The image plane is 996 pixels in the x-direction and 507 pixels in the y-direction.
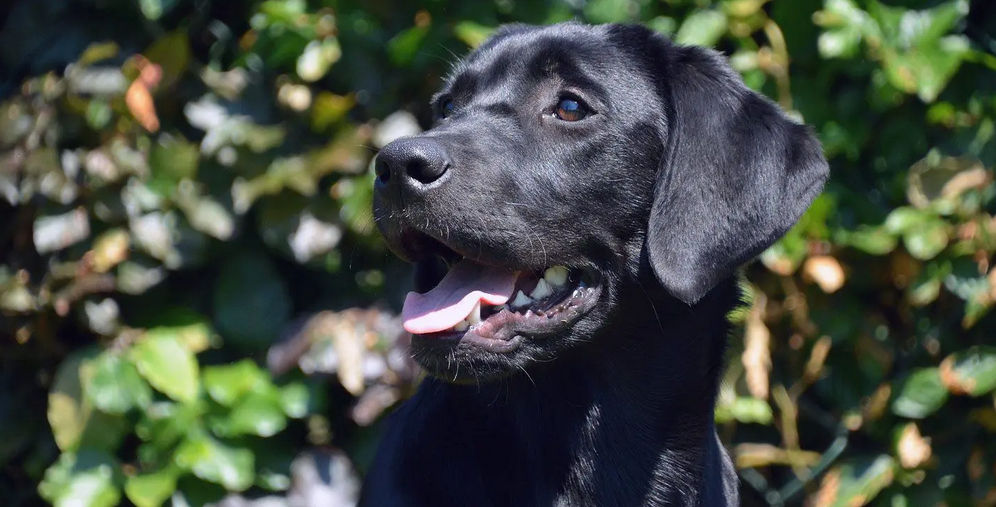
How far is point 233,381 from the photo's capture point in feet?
11.8

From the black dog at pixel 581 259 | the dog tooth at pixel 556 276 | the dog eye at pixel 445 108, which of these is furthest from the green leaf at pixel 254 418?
the dog tooth at pixel 556 276

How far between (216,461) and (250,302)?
0.52m

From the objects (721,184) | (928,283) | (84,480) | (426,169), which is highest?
(426,169)

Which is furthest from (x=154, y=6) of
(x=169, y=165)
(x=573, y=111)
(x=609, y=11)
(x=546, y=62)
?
(x=573, y=111)

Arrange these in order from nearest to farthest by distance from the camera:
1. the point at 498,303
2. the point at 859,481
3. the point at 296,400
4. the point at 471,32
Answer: the point at 498,303
the point at 471,32
the point at 296,400
the point at 859,481

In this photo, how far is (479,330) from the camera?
7.47ft

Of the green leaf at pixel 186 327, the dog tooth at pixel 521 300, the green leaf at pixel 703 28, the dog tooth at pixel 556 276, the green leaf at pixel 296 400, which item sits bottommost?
the green leaf at pixel 296 400

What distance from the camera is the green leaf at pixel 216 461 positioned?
349 centimetres

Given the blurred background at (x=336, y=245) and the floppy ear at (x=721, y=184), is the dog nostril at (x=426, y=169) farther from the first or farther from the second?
the blurred background at (x=336, y=245)

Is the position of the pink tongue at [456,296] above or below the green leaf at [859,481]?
above

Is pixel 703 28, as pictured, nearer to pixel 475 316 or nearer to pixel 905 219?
pixel 905 219

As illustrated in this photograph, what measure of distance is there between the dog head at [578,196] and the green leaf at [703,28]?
0.86 meters

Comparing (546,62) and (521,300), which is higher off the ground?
(546,62)

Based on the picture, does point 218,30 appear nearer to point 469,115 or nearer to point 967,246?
point 469,115
